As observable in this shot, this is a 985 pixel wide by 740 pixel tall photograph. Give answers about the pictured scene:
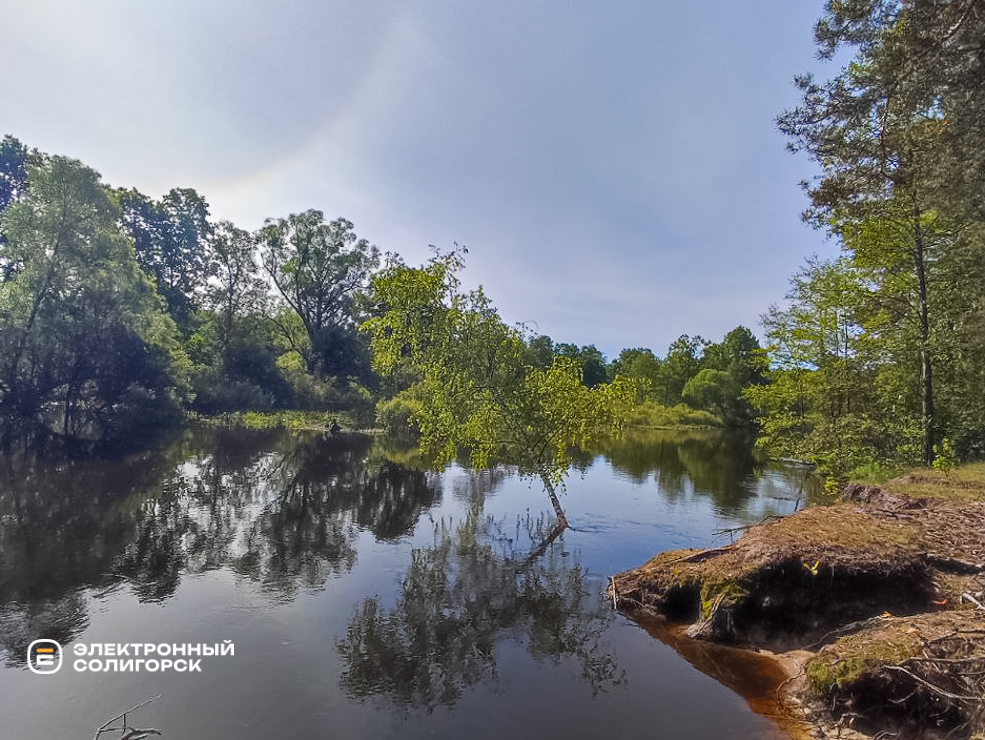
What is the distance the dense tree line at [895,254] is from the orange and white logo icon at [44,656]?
14.2 metres

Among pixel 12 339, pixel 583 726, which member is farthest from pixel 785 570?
pixel 12 339

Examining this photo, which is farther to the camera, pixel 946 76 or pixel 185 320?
pixel 185 320

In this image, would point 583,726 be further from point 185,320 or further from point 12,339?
point 185,320

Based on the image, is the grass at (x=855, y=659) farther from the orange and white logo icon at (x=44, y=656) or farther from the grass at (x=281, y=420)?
the grass at (x=281, y=420)

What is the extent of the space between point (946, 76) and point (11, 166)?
54.6 meters

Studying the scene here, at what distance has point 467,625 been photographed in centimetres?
952

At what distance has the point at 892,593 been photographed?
8.20 metres

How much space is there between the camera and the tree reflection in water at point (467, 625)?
7.69 meters

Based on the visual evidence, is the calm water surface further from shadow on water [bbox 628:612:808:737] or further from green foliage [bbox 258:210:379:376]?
green foliage [bbox 258:210:379:376]

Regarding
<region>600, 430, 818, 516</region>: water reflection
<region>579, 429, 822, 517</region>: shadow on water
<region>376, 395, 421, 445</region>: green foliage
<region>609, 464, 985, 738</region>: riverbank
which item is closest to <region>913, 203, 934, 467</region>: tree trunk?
<region>609, 464, 985, 738</region>: riverbank

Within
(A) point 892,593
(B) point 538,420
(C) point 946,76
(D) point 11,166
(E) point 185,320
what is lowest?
(A) point 892,593

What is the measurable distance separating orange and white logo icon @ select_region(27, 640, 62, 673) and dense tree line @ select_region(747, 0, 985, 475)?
14.2 metres

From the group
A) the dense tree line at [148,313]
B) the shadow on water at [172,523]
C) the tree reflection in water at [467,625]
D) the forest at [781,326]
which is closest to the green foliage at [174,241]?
the dense tree line at [148,313]

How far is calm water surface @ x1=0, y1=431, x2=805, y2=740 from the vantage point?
6.75 meters
